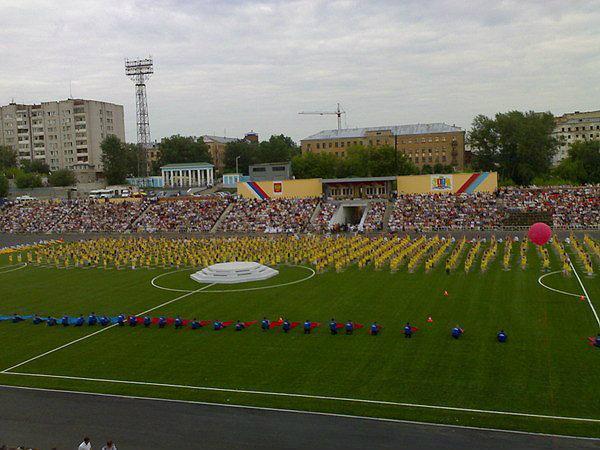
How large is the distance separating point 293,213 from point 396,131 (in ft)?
205

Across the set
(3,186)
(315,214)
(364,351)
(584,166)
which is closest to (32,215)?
(3,186)

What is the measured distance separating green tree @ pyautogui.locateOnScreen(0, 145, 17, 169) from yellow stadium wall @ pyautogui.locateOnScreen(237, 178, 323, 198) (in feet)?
204

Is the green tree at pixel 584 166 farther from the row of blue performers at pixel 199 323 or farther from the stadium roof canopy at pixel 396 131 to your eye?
the row of blue performers at pixel 199 323

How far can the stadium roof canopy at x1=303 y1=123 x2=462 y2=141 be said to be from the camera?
111562mm

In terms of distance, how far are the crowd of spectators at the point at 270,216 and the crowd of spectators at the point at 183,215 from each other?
1.87 meters

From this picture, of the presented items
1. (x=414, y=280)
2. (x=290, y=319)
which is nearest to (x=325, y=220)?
(x=414, y=280)

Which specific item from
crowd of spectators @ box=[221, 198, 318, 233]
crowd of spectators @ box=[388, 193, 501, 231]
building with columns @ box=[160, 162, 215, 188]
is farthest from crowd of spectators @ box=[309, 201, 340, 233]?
building with columns @ box=[160, 162, 215, 188]

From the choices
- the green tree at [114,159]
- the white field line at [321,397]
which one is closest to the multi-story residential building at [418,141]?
the green tree at [114,159]

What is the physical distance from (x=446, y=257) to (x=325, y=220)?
2138cm

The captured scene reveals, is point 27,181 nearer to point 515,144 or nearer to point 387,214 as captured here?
point 387,214

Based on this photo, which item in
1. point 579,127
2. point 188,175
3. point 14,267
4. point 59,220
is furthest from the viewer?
point 579,127

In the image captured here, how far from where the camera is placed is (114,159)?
9994 cm

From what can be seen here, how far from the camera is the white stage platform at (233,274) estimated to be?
103 feet

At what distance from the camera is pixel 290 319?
73.8 ft
